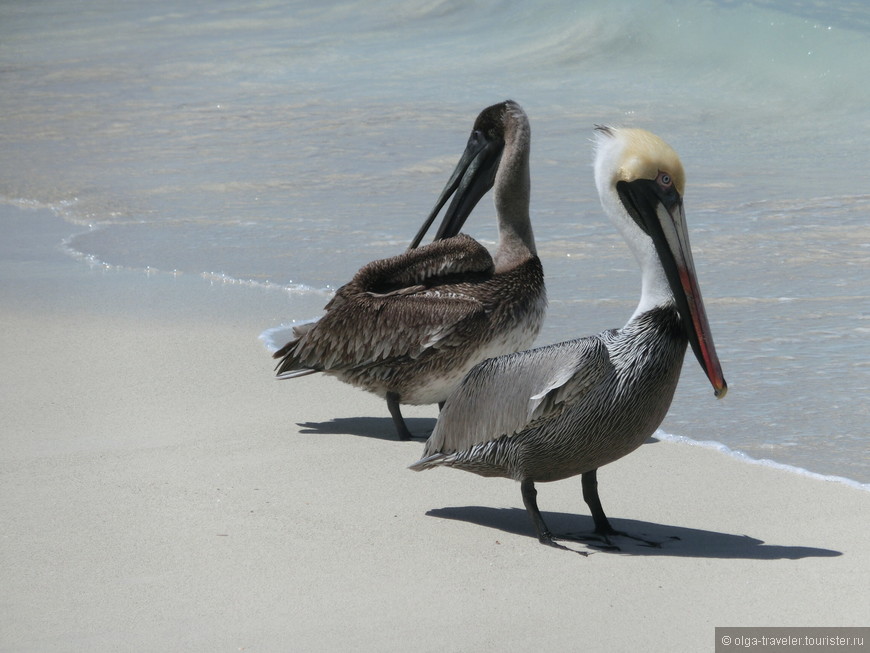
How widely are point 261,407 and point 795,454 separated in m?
2.26

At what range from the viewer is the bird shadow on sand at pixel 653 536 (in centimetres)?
378

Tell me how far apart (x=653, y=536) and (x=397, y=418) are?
150 centimetres

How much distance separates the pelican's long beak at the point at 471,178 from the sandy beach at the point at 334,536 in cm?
93

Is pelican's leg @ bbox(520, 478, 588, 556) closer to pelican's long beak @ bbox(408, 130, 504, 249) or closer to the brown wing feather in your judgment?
the brown wing feather

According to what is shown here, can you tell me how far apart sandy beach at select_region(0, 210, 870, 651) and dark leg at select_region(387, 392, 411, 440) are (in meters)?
0.08

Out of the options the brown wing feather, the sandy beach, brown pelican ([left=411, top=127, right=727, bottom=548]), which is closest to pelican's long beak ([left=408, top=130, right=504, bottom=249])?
the brown wing feather

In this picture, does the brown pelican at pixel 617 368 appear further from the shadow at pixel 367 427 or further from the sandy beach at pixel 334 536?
the shadow at pixel 367 427

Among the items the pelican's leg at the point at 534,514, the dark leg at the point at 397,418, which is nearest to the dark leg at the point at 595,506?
the pelican's leg at the point at 534,514

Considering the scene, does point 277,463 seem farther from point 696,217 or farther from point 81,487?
point 696,217

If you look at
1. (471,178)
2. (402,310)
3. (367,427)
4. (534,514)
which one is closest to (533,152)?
(471,178)

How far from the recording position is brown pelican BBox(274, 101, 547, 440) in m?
5.02

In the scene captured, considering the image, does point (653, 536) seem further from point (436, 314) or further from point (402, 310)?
point (402, 310)

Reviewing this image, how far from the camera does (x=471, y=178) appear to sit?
5.84 metres

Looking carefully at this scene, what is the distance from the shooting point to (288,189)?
1117 cm
